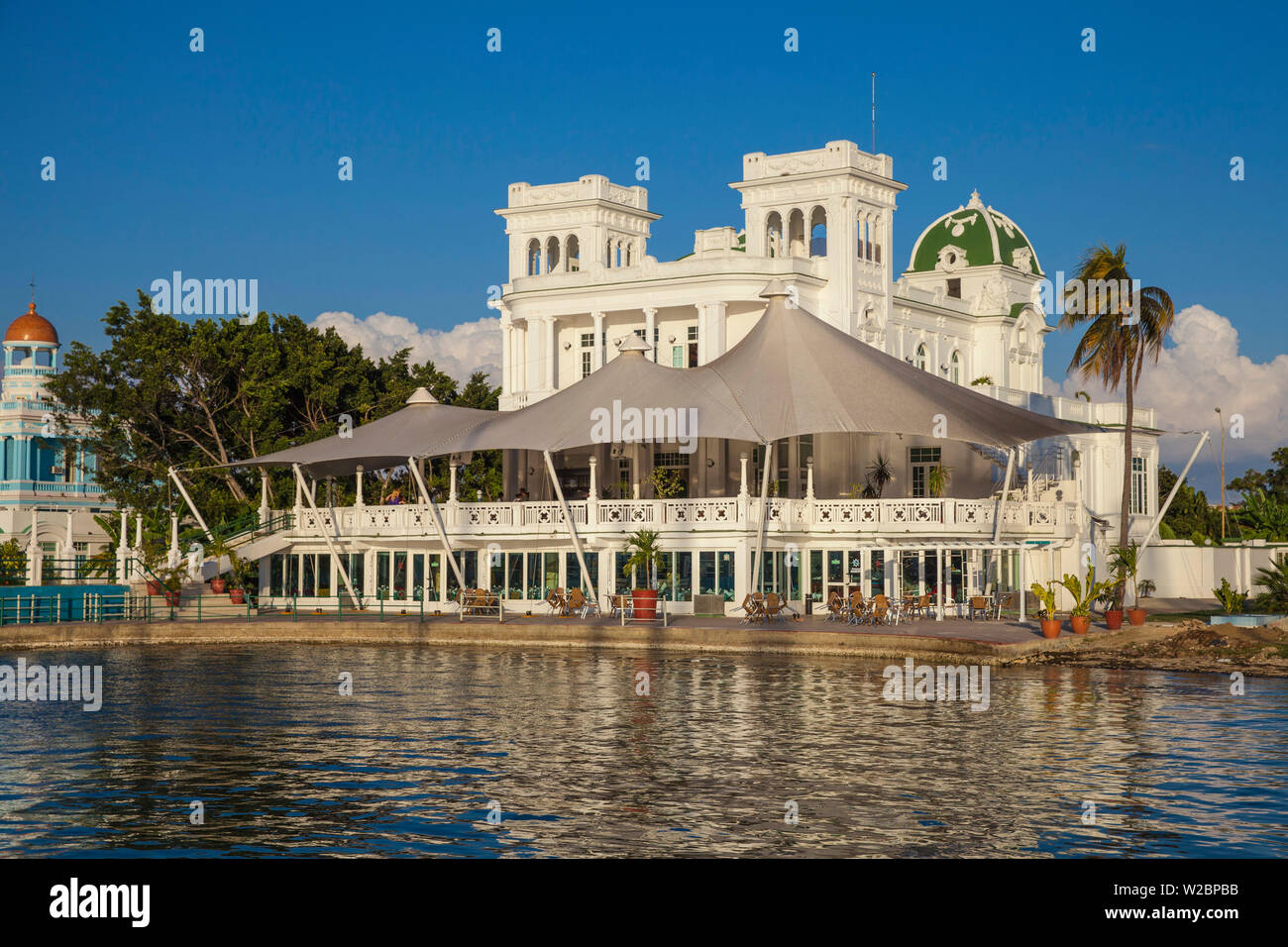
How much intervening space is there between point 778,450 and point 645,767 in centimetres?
3281

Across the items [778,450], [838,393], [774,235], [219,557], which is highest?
[774,235]

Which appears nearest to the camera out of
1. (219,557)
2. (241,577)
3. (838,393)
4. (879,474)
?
(838,393)

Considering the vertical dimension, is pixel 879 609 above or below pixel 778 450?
below

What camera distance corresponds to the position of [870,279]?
2128 inches

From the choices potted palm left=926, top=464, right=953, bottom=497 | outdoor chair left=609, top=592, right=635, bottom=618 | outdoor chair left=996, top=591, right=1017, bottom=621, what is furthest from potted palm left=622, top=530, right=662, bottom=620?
outdoor chair left=996, top=591, right=1017, bottom=621

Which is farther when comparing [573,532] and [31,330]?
[31,330]

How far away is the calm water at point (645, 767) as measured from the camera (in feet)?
45.6

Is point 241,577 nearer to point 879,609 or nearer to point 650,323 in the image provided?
point 650,323

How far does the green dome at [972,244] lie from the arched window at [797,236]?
11057 millimetres

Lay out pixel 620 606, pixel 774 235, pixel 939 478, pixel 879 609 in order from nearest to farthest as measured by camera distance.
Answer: pixel 879 609 → pixel 620 606 → pixel 939 478 → pixel 774 235

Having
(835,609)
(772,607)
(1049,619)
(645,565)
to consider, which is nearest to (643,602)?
(645,565)

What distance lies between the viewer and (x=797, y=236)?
55781 mm

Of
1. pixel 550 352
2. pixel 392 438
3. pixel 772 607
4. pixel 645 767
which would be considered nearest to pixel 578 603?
pixel 772 607

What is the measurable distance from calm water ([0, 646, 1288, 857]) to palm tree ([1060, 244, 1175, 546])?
1506 cm
